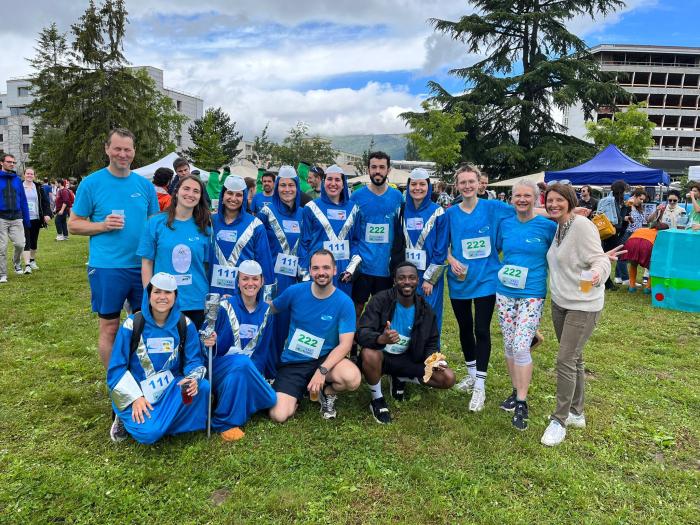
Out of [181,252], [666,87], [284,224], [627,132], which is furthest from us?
[666,87]

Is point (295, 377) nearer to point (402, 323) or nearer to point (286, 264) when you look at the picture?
point (402, 323)

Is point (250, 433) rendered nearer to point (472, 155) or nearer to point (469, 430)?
point (469, 430)

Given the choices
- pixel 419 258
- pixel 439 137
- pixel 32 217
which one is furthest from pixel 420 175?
pixel 439 137

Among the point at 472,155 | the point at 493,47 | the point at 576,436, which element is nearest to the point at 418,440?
the point at 576,436

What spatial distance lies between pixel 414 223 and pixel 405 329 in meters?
0.98

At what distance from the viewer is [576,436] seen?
3.68 meters

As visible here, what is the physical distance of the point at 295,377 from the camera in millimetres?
3990

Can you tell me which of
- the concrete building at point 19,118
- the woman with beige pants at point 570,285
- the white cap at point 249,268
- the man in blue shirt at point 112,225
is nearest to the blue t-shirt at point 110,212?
the man in blue shirt at point 112,225

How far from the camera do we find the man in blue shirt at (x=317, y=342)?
385 cm

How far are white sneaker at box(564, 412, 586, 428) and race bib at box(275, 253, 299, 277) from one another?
9.03ft

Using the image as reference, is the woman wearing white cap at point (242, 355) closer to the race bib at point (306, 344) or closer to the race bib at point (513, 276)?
the race bib at point (306, 344)

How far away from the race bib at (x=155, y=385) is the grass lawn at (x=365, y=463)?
366mm

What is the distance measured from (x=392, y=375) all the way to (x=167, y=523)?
2205 mm

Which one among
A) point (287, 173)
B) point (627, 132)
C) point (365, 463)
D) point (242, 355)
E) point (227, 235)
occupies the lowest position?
point (365, 463)
